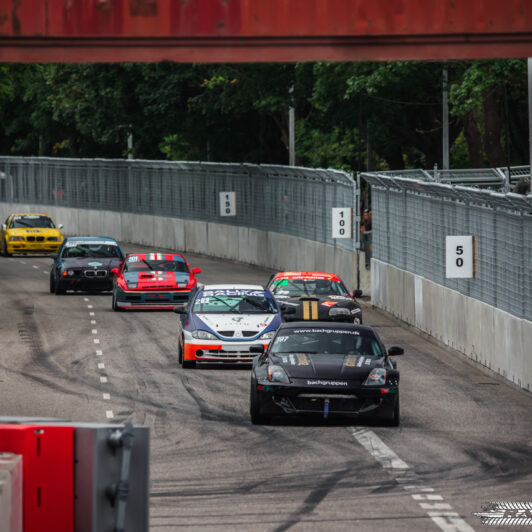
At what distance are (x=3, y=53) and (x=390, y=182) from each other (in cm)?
2440

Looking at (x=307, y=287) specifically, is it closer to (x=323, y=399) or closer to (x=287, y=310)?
(x=287, y=310)

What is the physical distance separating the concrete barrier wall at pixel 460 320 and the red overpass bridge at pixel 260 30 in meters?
10.7

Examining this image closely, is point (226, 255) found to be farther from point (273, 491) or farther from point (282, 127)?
point (273, 491)

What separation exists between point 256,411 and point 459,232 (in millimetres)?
11569

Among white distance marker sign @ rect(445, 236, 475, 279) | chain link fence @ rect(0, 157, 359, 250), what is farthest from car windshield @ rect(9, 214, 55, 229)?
white distance marker sign @ rect(445, 236, 475, 279)

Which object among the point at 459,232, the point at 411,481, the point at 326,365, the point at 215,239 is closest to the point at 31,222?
the point at 215,239

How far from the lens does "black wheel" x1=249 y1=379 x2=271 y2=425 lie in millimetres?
19172

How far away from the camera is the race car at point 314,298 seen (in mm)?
30125

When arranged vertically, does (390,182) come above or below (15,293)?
above

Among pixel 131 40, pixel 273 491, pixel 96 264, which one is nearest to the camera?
pixel 131 40

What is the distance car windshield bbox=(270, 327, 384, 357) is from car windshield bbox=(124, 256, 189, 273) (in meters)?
16.5

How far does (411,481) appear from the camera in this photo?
15.5 meters

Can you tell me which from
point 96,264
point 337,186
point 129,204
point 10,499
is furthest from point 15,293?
point 10,499

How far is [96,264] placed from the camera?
4050 centimetres
